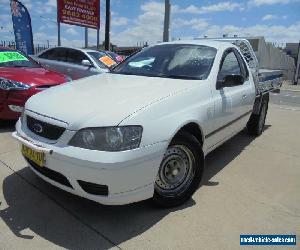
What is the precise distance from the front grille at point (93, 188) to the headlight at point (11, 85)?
133 inches

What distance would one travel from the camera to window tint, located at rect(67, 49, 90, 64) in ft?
31.2

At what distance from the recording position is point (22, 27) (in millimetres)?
15672

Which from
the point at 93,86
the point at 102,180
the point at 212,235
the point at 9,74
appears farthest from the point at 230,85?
the point at 9,74

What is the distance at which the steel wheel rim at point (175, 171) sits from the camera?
10.7ft

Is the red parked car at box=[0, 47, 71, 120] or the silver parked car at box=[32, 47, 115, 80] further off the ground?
the silver parked car at box=[32, 47, 115, 80]

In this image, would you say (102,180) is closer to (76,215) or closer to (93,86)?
(76,215)

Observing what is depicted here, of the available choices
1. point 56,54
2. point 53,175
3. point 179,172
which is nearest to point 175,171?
point 179,172

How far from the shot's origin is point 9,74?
590 cm

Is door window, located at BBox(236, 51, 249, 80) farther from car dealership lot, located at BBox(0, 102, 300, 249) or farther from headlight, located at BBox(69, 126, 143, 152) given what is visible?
headlight, located at BBox(69, 126, 143, 152)

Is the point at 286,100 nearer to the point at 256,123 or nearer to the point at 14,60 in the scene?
the point at 256,123

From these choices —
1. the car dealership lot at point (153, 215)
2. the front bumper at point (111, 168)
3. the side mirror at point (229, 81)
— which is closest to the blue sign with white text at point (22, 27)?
the car dealership lot at point (153, 215)

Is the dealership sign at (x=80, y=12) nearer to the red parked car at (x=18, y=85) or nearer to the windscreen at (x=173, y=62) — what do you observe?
the red parked car at (x=18, y=85)

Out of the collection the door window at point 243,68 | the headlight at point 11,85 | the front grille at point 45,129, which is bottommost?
the front grille at point 45,129

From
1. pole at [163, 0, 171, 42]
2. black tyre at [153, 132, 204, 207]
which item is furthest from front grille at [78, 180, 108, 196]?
pole at [163, 0, 171, 42]
